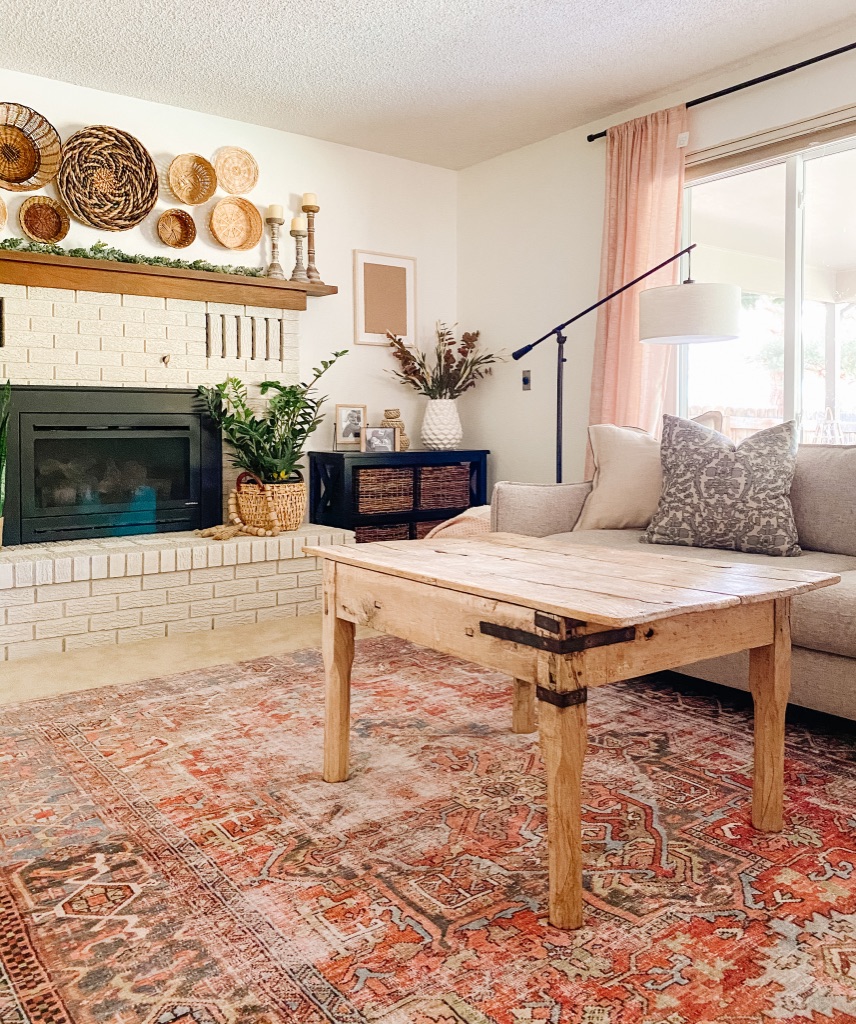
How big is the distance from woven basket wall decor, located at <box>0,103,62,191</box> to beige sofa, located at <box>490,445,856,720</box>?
2545 millimetres

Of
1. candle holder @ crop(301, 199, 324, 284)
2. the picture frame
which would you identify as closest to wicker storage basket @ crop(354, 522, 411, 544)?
the picture frame

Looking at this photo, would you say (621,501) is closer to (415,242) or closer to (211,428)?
(211,428)

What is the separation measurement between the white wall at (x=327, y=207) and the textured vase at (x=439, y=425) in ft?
0.84

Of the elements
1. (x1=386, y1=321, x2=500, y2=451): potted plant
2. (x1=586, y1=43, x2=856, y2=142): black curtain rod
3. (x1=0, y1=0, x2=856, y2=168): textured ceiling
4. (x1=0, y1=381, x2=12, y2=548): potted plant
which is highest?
(x1=0, y1=0, x2=856, y2=168): textured ceiling

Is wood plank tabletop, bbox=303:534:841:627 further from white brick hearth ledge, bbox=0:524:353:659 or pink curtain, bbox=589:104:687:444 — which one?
pink curtain, bbox=589:104:687:444

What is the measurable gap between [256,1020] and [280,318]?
3.77m

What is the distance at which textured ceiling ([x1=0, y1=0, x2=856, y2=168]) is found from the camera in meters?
3.26

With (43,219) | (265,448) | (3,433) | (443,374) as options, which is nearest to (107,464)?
(3,433)

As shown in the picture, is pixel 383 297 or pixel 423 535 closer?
pixel 423 535

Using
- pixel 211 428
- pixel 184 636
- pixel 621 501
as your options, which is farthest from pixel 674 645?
pixel 211 428

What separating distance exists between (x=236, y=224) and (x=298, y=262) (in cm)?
36

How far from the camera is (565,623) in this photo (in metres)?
1.40

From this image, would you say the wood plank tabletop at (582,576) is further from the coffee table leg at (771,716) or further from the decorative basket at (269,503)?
the decorative basket at (269,503)

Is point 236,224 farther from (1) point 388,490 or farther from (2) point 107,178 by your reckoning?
(1) point 388,490
